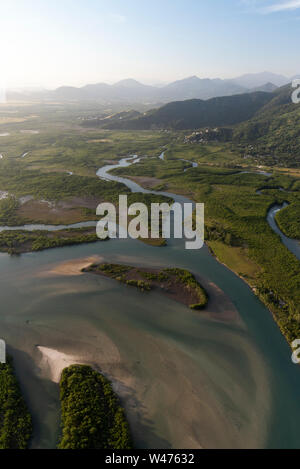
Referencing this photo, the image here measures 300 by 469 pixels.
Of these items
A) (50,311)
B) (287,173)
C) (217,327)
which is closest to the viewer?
(217,327)

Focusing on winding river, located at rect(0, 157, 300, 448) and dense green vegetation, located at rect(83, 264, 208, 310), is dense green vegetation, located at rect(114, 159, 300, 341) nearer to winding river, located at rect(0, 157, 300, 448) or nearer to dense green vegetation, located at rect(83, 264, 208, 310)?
winding river, located at rect(0, 157, 300, 448)

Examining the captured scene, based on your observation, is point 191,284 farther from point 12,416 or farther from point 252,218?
→ point 252,218

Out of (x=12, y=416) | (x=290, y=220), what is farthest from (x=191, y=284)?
(x=290, y=220)

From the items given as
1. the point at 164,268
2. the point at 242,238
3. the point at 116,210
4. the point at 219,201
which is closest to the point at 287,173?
the point at 219,201

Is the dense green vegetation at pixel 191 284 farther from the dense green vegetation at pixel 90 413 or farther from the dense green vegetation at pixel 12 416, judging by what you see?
the dense green vegetation at pixel 12 416

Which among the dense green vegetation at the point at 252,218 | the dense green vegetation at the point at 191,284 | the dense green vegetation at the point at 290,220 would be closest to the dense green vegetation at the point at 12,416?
the dense green vegetation at the point at 191,284

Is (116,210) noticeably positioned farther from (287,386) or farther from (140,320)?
(287,386)
